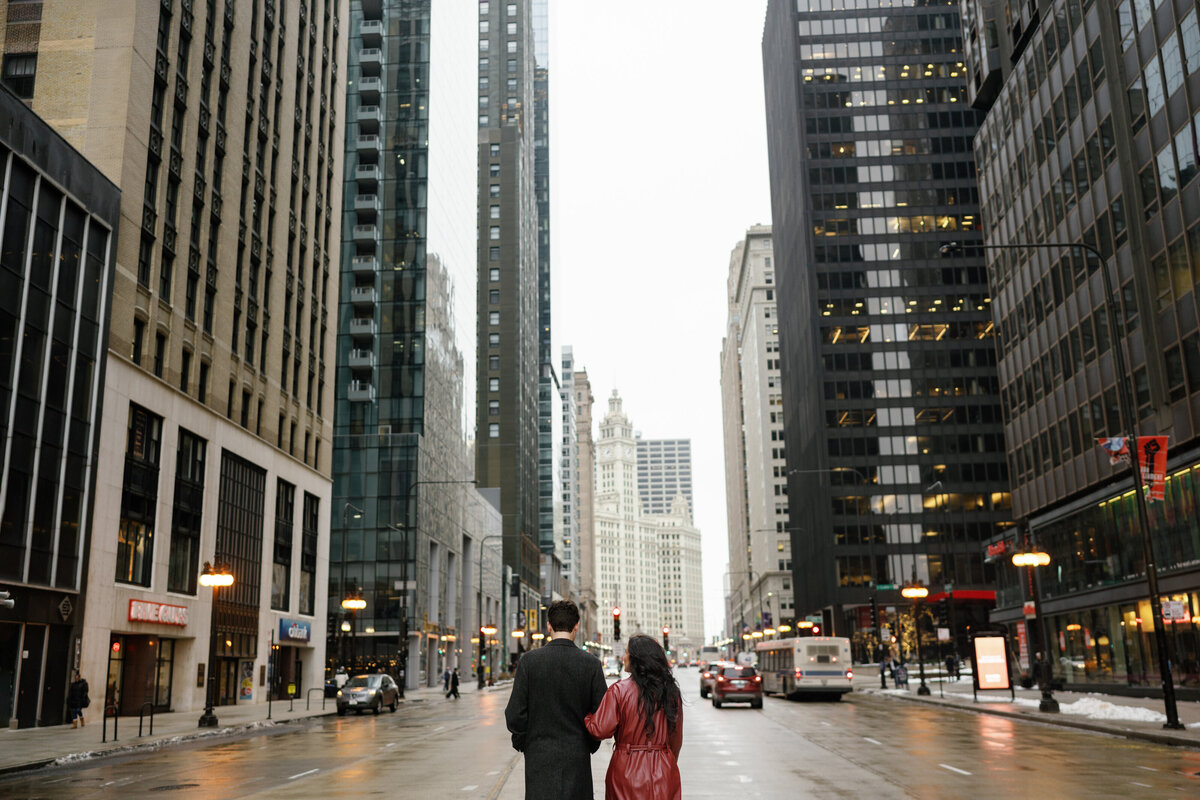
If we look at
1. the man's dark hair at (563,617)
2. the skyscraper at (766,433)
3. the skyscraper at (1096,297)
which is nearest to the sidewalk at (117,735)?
the man's dark hair at (563,617)

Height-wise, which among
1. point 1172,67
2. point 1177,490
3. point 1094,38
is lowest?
point 1177,490

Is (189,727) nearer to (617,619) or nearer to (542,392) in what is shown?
(617,619)

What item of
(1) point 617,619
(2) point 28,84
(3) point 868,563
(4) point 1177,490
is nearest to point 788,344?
(3) point 868,563

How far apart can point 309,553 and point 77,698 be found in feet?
89.6

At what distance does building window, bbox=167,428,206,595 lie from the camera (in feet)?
141

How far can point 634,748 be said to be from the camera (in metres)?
6.91

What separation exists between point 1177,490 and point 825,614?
81.2 metres

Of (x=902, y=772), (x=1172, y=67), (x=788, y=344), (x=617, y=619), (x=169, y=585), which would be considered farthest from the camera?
(x=788, y=344)

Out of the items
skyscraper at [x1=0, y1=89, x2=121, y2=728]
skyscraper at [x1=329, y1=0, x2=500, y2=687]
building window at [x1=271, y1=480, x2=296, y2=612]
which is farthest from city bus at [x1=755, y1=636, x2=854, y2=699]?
skyscraper at [x1=329, y1=0, x2=500, y2=687]

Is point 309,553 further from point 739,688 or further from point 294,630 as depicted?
point 739,688

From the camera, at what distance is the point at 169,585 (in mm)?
42188

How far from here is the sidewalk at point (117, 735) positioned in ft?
73.9

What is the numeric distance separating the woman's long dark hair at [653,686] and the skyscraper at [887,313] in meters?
106

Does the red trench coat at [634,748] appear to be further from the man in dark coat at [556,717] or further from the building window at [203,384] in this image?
the building window at [203,384]
